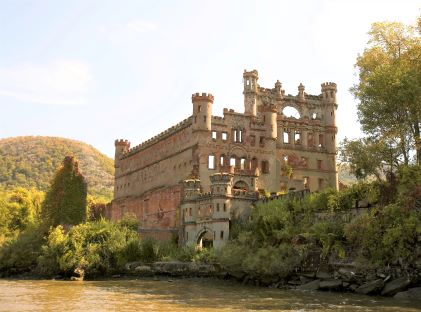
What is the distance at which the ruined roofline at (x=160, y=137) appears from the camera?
57537 millimetres

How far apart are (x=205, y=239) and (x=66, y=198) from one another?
46.1ft

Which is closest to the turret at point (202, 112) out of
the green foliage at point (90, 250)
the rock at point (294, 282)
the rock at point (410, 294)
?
the green foliage at point (90, 250)

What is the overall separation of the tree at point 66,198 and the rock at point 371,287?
29.8 meters

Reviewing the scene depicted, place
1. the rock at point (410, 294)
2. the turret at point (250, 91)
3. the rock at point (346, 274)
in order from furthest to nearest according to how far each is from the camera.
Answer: the turret at point (250, 91), the rock at point (346, 274), the rock at point (410, 294)

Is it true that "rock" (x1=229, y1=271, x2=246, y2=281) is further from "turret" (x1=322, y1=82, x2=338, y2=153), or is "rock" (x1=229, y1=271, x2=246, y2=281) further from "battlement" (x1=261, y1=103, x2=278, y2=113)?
"turret" (x1=322, y1=82, x2=338, y2=153)

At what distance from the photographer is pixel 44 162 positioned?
398 feet

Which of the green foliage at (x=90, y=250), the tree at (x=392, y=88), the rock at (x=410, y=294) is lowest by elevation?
the rock at (x=410, y=294)

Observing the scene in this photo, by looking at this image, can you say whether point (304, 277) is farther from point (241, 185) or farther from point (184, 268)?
point (241, 185)

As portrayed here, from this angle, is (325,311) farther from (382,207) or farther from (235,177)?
(235,177)

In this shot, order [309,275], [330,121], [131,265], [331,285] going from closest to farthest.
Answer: [331,285] < [309,275] < [131,265] < [330,121]

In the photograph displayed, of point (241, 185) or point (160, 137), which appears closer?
point (241, 185)

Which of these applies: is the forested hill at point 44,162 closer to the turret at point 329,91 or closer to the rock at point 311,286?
the turret at point 329,91

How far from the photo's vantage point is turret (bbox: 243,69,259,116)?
197 feet

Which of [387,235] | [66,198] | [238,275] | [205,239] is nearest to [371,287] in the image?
[387,235]
